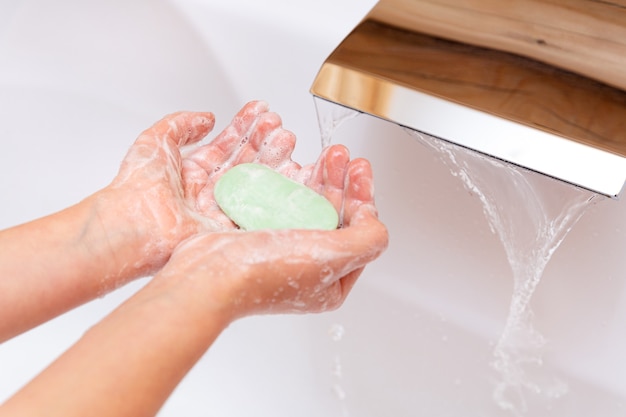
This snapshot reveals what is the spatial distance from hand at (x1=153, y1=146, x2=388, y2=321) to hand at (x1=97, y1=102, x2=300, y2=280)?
4 centimetres

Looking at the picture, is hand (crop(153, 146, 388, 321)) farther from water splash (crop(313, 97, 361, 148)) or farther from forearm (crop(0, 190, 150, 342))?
water splash (crop(313, 97, 361, 148))

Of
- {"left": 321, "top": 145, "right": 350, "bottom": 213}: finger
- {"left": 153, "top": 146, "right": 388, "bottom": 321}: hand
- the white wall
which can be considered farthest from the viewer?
the white wall

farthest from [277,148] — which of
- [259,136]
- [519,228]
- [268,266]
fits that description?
[519,228]

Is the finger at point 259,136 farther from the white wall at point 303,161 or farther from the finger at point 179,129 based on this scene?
the white wall at point 303,161

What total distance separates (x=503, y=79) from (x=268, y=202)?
0.74ft

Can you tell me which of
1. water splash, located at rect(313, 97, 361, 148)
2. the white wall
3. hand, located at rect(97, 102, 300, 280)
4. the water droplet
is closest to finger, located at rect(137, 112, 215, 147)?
hand, located at rect(97, 102, 300, 280)

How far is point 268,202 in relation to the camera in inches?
25.6

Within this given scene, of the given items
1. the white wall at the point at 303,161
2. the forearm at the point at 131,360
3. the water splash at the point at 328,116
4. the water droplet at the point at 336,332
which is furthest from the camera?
the water droplet at the point at 336,332

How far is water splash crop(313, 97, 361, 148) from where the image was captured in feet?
2.39

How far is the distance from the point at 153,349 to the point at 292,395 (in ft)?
1.81

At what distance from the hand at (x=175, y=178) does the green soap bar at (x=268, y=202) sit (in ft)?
0.06

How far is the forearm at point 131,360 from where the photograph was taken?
408 millimetres

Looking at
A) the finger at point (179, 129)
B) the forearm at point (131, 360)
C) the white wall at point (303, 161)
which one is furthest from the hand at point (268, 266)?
the white wall at point (303, 161)

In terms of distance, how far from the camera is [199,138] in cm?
70
